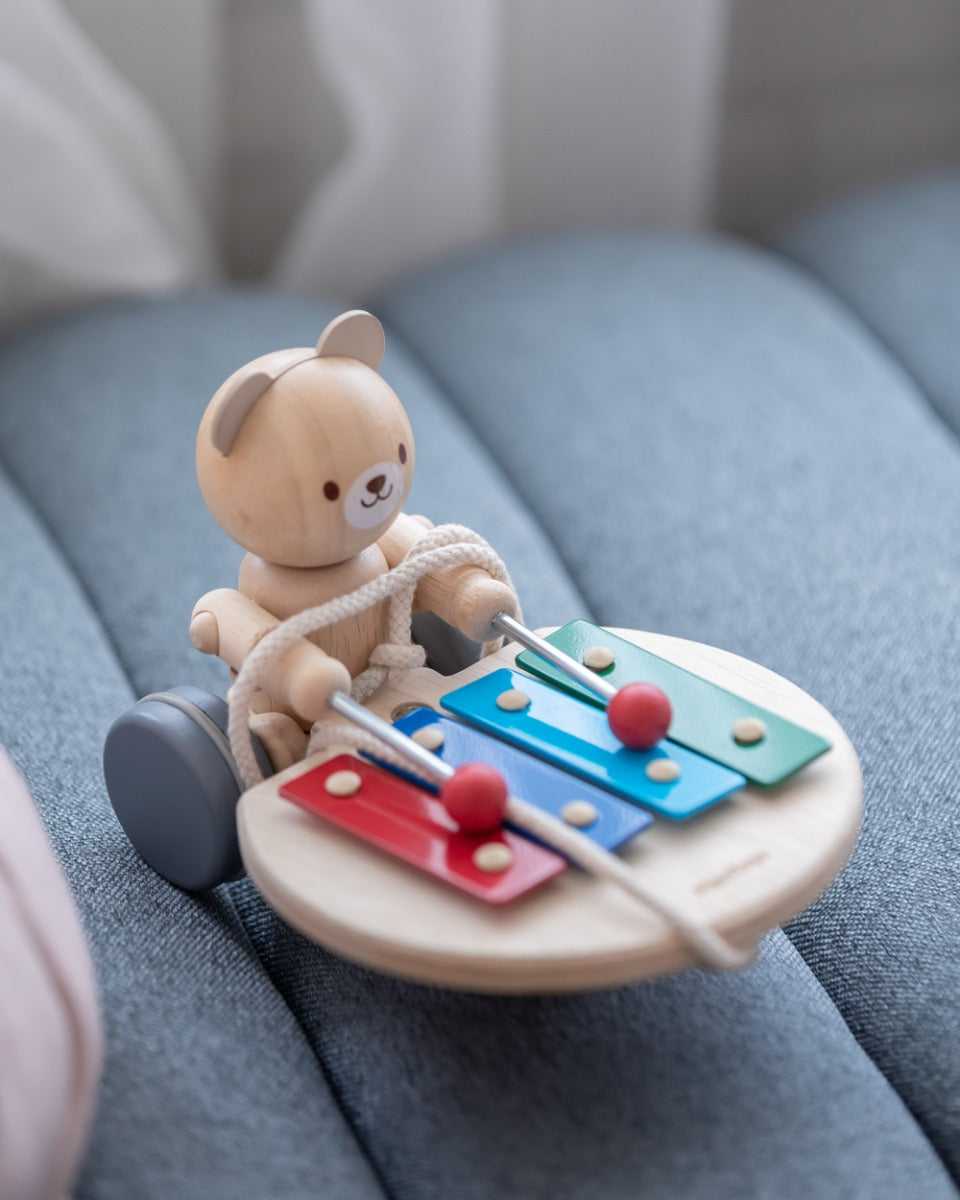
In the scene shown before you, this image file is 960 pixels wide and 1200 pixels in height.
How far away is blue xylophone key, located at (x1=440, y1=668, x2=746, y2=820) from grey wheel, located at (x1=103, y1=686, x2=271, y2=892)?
13 centimetres

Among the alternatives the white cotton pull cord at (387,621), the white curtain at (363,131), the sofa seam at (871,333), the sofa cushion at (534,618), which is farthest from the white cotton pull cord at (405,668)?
the white curtain at (363,131)

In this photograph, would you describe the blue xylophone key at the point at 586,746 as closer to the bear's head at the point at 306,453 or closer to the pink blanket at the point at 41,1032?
the bear's head at the point at 306,453

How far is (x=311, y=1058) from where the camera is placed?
2.36 feet

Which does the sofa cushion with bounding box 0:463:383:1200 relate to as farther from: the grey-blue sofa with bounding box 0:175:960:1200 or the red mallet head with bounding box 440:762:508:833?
the red mallet head with bounding box 440:762:508:833

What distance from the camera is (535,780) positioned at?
2.30 ft

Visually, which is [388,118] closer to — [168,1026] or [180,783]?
[180,783]

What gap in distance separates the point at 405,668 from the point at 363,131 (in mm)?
982

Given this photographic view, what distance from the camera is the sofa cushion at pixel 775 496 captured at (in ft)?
2.63

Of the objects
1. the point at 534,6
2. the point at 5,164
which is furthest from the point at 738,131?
the point at 5,164

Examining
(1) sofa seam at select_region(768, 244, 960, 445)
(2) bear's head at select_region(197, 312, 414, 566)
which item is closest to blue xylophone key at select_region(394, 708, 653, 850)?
(2) bear's head at select_region(197, 312, 414, 566)

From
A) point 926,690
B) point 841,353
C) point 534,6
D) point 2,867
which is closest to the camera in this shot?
point 2,867

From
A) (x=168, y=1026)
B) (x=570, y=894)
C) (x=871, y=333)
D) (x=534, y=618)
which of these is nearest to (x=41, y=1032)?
(x=168, y=1026)

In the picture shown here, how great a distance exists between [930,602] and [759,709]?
367 mm

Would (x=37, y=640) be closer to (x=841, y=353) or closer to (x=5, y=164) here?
(x=5, y=164)
